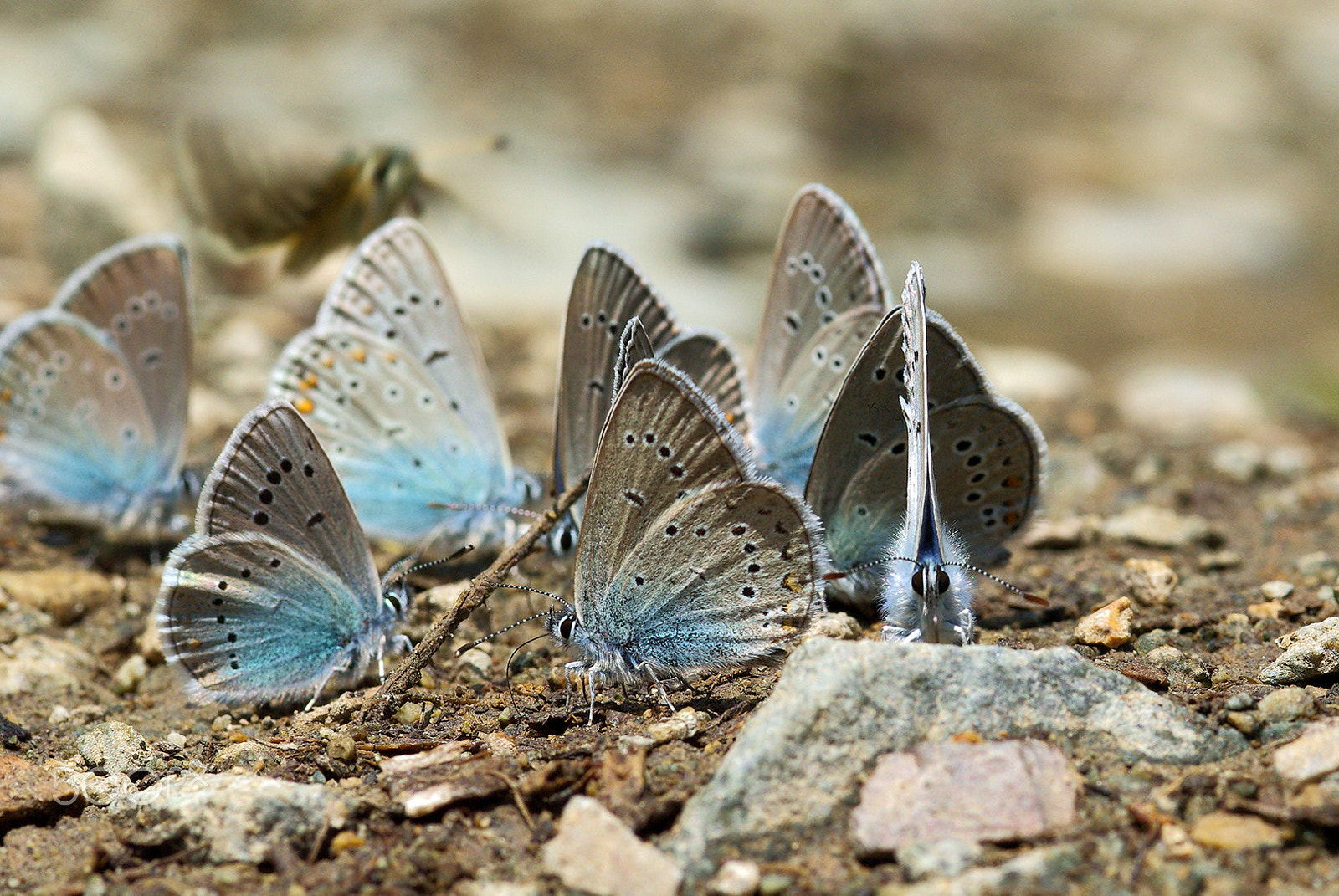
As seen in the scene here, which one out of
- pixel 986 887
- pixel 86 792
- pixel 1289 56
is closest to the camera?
pixel 986 887

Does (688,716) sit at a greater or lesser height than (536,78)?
lesser

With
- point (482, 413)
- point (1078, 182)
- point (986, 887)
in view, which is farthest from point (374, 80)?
point (986, 887)

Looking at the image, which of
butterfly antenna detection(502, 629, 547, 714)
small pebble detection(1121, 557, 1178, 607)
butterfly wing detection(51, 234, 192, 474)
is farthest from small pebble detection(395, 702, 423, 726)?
butterfly wing detection(51, 234, 192, 474)

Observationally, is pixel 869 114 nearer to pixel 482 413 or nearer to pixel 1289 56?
pixel 1289 56

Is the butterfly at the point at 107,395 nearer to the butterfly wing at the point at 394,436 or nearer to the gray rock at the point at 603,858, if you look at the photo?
the butterfly wing at the point at 394,436

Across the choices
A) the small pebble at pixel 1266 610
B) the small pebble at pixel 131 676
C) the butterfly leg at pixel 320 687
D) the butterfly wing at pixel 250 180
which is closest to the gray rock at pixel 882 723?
the small pebble at pixel 1266 610

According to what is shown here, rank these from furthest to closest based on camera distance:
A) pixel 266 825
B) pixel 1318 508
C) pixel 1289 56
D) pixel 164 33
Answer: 1. pixel 1289 56
2. pixel 164 33
3. pixel 1318 508
4. pixel 266 825

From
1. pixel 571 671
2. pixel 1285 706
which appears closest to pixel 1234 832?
pixel 1285 706
